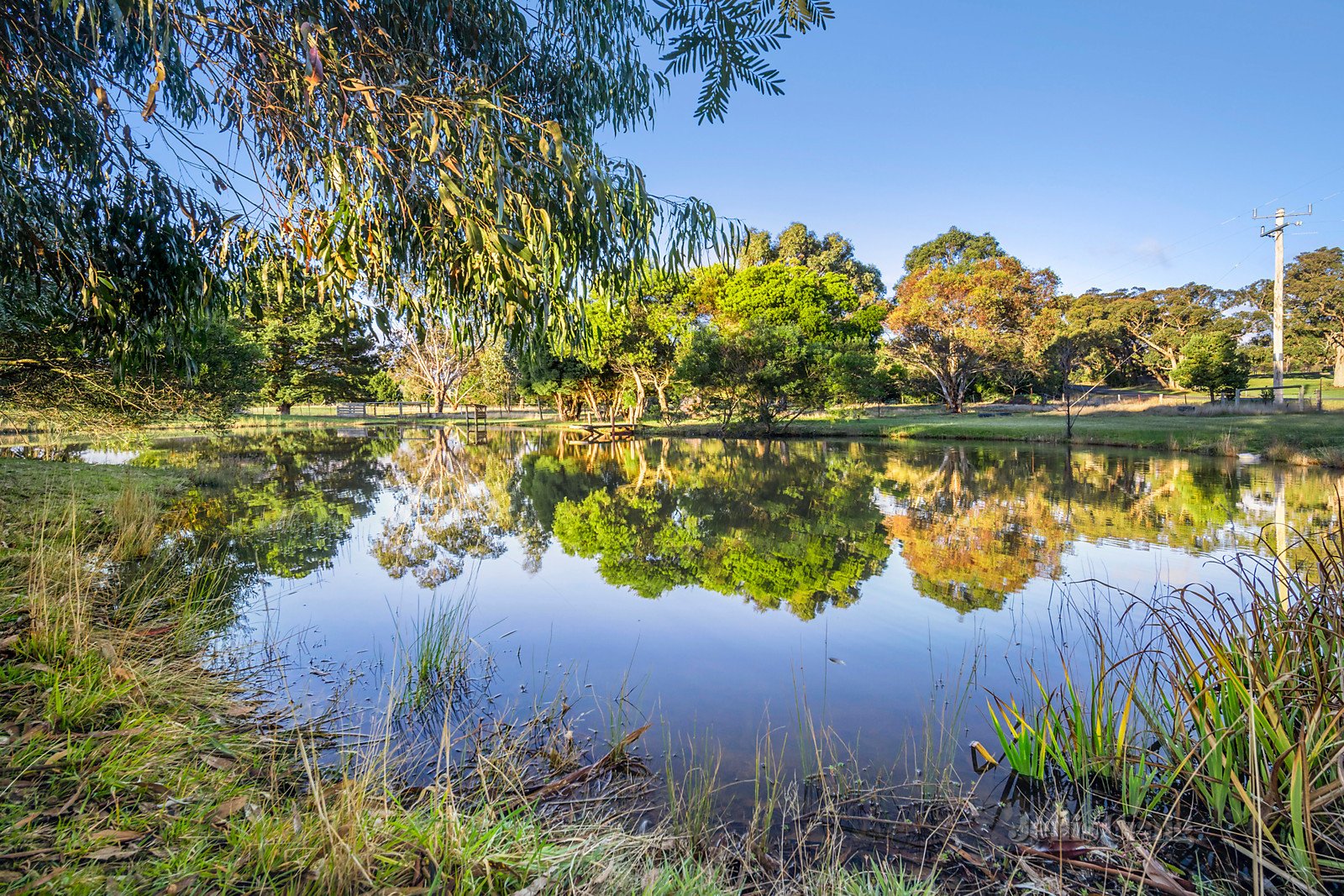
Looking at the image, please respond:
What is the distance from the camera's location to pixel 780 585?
7258 mm

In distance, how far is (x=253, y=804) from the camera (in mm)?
2582

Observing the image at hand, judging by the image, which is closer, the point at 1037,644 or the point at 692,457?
the point at 1037,644

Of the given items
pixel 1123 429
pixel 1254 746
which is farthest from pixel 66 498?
pixel 1123 429

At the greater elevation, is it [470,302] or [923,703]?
[470,302]

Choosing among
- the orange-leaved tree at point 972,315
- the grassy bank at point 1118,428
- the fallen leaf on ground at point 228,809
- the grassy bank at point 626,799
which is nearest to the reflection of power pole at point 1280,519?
the grassy bank at point 626,799

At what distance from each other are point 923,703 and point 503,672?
2.83m

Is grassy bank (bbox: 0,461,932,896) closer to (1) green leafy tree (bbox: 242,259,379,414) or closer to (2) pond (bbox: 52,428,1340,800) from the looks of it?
(2) pond (bbox: 52,428,1340,800)

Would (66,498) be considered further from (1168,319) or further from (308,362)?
(1168,319)

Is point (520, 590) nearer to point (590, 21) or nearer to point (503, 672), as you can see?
point (503, 672)

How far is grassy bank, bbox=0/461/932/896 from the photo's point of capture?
212 cm

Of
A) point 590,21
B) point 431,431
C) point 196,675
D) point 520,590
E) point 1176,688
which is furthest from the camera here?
point 431,431

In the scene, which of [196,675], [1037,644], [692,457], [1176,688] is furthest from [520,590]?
[692,457]

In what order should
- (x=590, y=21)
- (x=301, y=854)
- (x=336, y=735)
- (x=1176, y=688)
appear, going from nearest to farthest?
1. (x=301, y=854)
2. (x=1176, y=688)
3. (x=336, y=735)
4. (x=590, y=21)

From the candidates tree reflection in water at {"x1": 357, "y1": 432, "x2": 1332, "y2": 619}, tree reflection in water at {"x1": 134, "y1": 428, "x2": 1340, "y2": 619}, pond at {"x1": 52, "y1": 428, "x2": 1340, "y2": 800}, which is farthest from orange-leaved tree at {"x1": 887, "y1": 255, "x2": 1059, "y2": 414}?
pond at {"x1": 52, "y1": 428, "x2": 1340, "y2": 800}
